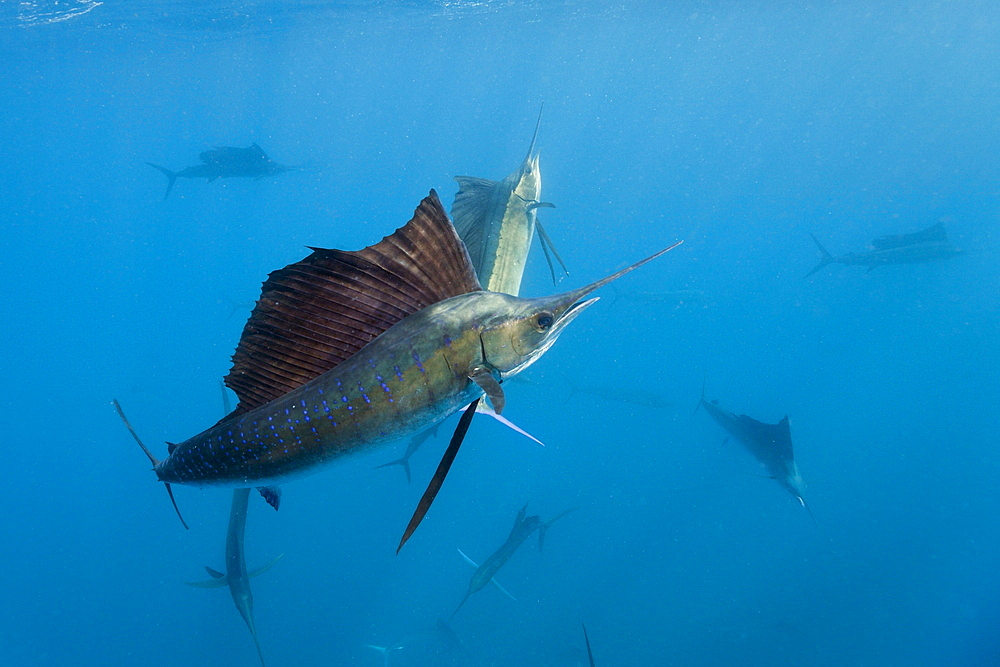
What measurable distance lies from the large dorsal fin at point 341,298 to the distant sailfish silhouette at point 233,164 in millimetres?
12081

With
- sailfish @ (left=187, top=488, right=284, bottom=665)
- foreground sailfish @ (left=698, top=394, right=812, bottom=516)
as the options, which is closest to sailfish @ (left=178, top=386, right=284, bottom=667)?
sailfish @ (left=187, top=488, right=284, bottom=665)

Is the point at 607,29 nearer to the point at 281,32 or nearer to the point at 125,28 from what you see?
the point at 281,32

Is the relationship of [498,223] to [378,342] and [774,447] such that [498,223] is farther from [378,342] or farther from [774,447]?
[774,447]

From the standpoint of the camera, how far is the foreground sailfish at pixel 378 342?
1.53 metres

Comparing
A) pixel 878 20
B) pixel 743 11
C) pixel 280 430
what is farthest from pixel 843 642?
pixel 878 20

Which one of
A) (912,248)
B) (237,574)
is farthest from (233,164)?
(912,248)

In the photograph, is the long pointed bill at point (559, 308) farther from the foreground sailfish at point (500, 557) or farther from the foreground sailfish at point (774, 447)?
the foreground sailfish at point (774, 447)

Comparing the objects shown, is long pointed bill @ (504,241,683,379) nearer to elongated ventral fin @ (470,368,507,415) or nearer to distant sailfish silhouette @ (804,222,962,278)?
elongated ventral fin @ (470,368,507,415)

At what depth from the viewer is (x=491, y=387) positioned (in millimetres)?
1496

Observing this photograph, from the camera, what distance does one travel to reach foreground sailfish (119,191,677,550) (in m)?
1.53

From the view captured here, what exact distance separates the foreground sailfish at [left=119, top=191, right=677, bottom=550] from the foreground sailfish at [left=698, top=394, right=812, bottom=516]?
7.31 metres

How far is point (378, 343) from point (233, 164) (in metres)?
12.9

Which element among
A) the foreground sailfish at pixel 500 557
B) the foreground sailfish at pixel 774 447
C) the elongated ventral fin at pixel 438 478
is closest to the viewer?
the elongated ventral fin at pixel 438 478

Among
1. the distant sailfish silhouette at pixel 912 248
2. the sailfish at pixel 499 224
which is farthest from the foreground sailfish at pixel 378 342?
the distant sailfish silhouette at pixel 912 248
